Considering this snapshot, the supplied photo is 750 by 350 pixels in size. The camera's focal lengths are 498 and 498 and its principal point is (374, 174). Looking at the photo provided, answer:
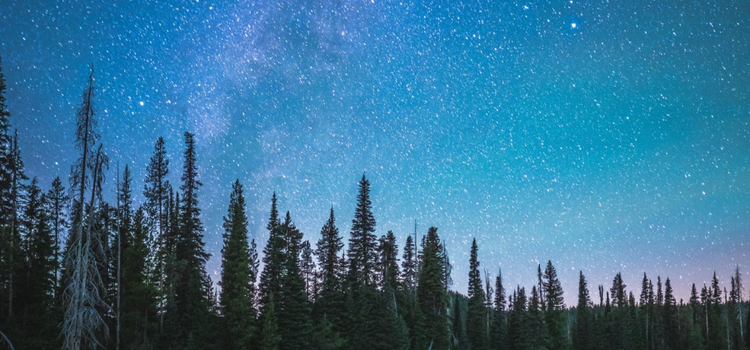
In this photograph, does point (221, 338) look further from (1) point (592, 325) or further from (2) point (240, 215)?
(1) point (592, 325)

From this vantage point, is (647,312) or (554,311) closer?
(554,311)

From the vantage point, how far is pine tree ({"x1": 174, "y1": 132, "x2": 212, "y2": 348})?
35.9 m

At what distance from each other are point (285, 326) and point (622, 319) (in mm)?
75697

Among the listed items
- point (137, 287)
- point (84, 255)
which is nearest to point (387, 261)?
point (137, 287)

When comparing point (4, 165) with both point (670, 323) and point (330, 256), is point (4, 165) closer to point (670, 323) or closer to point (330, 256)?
point (330, 256)

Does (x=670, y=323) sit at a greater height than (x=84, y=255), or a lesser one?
lesser

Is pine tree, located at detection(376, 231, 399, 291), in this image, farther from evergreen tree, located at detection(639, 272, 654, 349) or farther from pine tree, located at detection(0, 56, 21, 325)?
evergreen tree, located at detection(639, 272, 654, 349)

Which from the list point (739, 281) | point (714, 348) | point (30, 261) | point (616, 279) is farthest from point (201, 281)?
point (616, 279)

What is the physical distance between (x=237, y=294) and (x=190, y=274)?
6220 mm

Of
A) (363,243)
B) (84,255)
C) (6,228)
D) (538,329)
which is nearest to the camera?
(84,255)

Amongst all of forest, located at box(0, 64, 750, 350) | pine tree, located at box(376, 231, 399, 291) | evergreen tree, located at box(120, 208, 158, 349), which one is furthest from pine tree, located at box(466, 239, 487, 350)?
evergreen tree, located at box(120, 208, 158, 349)

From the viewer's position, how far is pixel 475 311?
67.8 m

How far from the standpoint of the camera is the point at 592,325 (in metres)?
87.6

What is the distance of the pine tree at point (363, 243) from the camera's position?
51344mm
